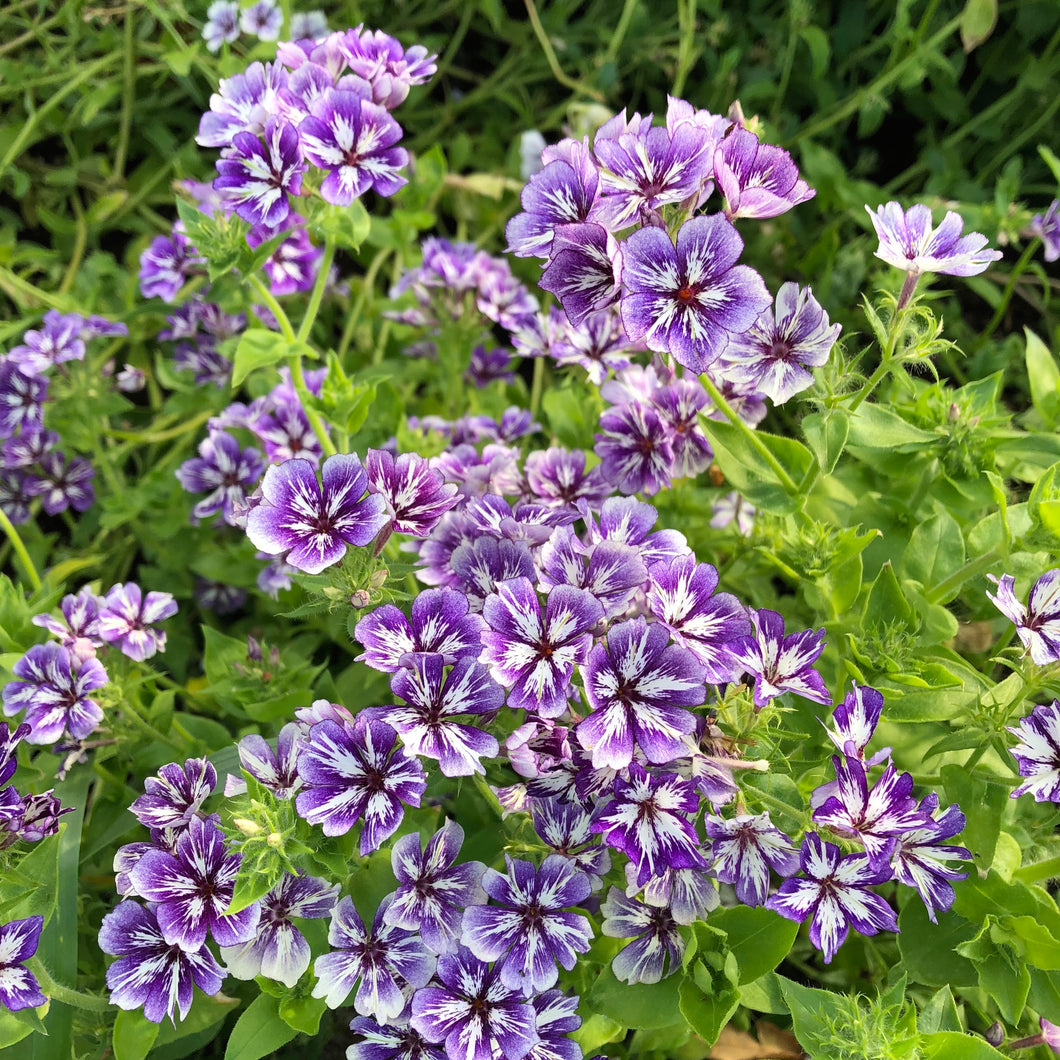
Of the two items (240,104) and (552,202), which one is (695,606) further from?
(240,104)

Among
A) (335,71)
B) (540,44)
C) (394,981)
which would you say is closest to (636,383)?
(335,71)

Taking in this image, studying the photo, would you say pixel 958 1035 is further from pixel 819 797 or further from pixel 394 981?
pixel 394 981

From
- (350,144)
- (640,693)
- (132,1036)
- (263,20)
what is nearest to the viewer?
(640,693)

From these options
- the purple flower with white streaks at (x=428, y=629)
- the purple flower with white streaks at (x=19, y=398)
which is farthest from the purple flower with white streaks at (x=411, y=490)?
the purple flower with white streaks at (x=19, y=398)

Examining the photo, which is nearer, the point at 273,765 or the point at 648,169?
the point at 648,169

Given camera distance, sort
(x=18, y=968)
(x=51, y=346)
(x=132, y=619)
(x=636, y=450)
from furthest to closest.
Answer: (x=51, y=346) → (x=132, y=619) → (x=636, y=450) → (x=18, y=968)

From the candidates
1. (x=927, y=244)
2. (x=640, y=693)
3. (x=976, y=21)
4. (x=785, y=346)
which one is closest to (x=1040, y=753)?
(x=640, y=693)

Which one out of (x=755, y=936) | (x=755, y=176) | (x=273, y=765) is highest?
(x=755, y=176)

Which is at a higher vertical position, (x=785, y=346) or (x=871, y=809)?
(x=785, y=346)
